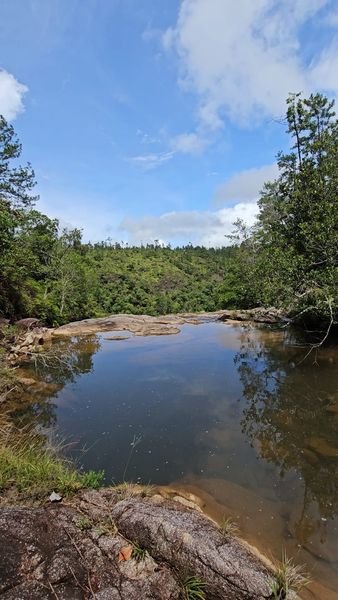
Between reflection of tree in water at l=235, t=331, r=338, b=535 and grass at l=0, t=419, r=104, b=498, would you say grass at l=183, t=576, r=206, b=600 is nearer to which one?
grass at l=0, t=419, r=104, b=498

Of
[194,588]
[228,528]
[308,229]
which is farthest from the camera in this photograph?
[308,229]

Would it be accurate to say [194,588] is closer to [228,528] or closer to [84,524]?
[228,528]

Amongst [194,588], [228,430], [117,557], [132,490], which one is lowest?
[228,430]

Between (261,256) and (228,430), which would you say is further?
(261,256)

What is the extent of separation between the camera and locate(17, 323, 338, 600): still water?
593 centimetres

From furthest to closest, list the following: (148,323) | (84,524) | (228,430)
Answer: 1. (148,323)
2. (228,430)
3. (84,524)

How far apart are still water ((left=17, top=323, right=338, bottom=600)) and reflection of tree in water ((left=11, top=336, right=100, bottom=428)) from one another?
0.29 ft

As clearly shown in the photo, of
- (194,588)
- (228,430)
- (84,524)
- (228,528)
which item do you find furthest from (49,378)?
(194,588)

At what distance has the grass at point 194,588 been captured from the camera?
378 cm

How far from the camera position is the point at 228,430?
9172 mm

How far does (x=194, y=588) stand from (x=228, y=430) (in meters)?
5.47

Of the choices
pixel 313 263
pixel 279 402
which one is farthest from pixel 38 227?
pixel 279 402

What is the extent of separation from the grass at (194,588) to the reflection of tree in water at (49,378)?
6.94 metres

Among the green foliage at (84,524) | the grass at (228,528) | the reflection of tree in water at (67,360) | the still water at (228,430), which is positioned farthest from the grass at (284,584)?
the reflection of tree in water at (67,360)
